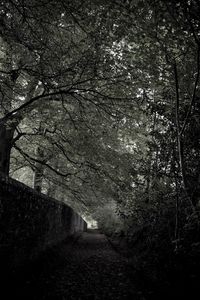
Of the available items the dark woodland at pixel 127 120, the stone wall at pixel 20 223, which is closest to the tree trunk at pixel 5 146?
the dark woodland at pixel 127 120

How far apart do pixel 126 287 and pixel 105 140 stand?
766 cm

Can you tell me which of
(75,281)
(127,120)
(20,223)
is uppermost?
(127,120)

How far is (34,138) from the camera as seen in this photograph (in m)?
14.5

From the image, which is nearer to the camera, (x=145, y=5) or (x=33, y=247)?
(x=145, y=5)

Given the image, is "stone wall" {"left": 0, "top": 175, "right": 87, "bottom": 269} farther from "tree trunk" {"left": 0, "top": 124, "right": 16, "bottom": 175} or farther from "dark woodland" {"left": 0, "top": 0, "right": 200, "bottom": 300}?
"tree trunk" {"left": 0, "top": 124, "right": 16, "bottom": 175}

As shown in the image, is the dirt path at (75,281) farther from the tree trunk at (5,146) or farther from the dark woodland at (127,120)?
the tree trunk at (5,146)

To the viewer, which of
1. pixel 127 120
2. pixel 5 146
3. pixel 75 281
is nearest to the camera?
pixel 75 281

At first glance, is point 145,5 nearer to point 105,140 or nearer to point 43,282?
point 43,282

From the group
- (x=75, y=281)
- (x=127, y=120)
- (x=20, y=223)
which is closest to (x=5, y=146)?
(x=127, y=120)

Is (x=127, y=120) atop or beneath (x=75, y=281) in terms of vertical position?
atop

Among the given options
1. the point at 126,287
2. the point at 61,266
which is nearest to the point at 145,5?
the point at 126,287

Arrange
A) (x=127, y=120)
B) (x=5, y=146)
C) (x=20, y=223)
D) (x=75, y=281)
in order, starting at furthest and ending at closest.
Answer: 1. (x=5, y=146)
2. (x=127, y=120)
3. (x=75, y=281)
4. (x=20, y=223)

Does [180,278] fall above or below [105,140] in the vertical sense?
below

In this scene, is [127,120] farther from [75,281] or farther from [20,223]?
[75,281]
